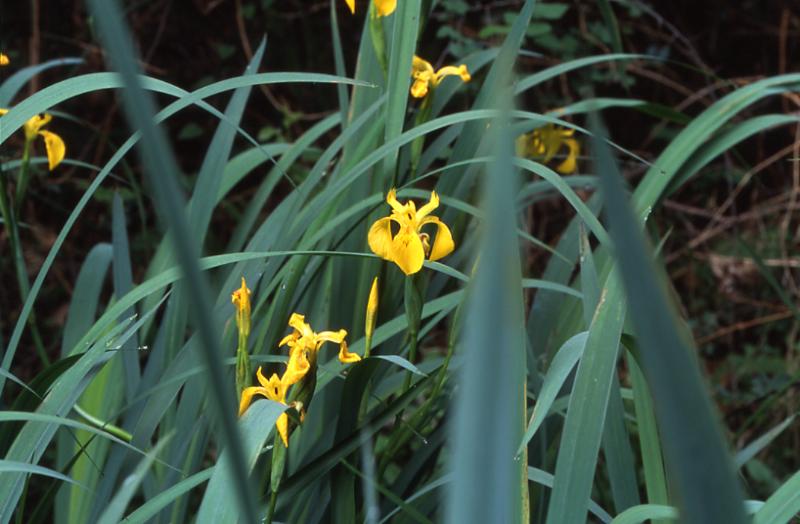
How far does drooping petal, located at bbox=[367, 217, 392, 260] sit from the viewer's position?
0.69 metres

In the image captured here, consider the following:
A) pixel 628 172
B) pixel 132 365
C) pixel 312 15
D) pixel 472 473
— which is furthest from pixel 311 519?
pixel 312 15

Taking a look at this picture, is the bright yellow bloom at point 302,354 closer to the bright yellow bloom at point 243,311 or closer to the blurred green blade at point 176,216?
the bright yellow bloom at point 243,311

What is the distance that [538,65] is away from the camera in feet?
7.77

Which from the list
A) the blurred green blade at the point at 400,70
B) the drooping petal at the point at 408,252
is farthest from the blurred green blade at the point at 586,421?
the blurred green blade at the point at 400,70

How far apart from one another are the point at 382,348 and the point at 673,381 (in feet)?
2.39

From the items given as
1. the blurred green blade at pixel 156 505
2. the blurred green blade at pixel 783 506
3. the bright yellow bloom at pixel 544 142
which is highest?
the bright yellow bloom at pixel 544 142

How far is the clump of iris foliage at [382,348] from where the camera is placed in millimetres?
192

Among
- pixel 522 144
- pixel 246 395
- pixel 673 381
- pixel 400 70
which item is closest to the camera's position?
pixel 673 381

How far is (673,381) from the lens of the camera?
0.17 m

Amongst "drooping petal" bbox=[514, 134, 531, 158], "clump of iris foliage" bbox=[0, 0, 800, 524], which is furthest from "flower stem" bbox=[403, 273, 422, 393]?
"drooping petal" bbox=[514, 134, 531, 158]

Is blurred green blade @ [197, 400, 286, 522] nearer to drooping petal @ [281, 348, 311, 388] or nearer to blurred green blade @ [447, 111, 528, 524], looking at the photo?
drooping petal @ [281, 348, 311, 388]

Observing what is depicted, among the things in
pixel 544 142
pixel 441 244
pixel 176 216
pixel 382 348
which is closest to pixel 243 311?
pixel 441 244

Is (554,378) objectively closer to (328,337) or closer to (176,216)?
(328,337)

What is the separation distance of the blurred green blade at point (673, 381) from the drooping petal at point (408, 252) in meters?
0.49
